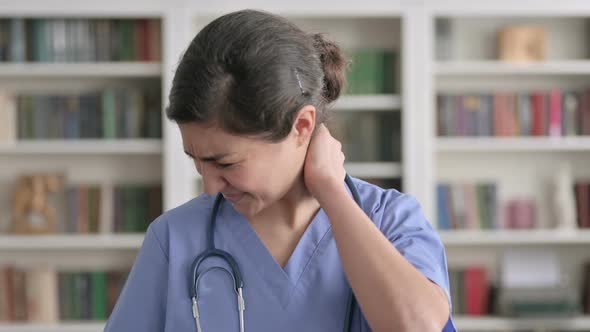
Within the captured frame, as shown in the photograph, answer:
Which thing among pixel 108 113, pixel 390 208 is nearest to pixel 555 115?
pixel 108 113

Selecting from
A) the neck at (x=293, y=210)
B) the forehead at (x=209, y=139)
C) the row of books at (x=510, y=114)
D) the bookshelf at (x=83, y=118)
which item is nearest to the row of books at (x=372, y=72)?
the row of books at (x=510, y=114)

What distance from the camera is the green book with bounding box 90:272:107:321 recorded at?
4.01 meters

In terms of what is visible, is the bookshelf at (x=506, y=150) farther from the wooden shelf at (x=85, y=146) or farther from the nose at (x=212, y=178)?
the nose at (x=212, y=178)

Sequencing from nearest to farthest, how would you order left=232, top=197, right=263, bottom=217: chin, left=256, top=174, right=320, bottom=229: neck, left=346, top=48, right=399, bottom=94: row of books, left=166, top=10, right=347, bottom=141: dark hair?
left=166, top=10, right=347, bottom=141: dark hair < left=232, top=197, right=263, bottom=217: chin < left=256, top=174, right=320, bottom=229: neck < left=346, top=48, right=399, bottom=94: row of books

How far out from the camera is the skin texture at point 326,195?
1251 millimetres

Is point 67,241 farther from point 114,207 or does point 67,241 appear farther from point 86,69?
point 86,69

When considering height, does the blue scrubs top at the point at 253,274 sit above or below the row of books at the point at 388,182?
above

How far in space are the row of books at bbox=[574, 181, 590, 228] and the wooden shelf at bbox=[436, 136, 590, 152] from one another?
0.64 feet

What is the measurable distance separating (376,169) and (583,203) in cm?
97

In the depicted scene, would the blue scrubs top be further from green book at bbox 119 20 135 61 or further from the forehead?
green book at bbox 119 20 135 61

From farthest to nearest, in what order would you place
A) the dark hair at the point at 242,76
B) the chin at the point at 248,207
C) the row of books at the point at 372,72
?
the row of books at the point at 372,72, the chin at the point at 248,207, the dark hair at the point at 242,76

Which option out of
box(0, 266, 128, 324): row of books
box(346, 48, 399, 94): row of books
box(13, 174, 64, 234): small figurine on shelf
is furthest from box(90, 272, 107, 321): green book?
box(346, 48, 399, 94): row of books

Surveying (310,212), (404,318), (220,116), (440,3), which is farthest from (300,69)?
(440,3)

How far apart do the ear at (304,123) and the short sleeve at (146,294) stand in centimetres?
29
